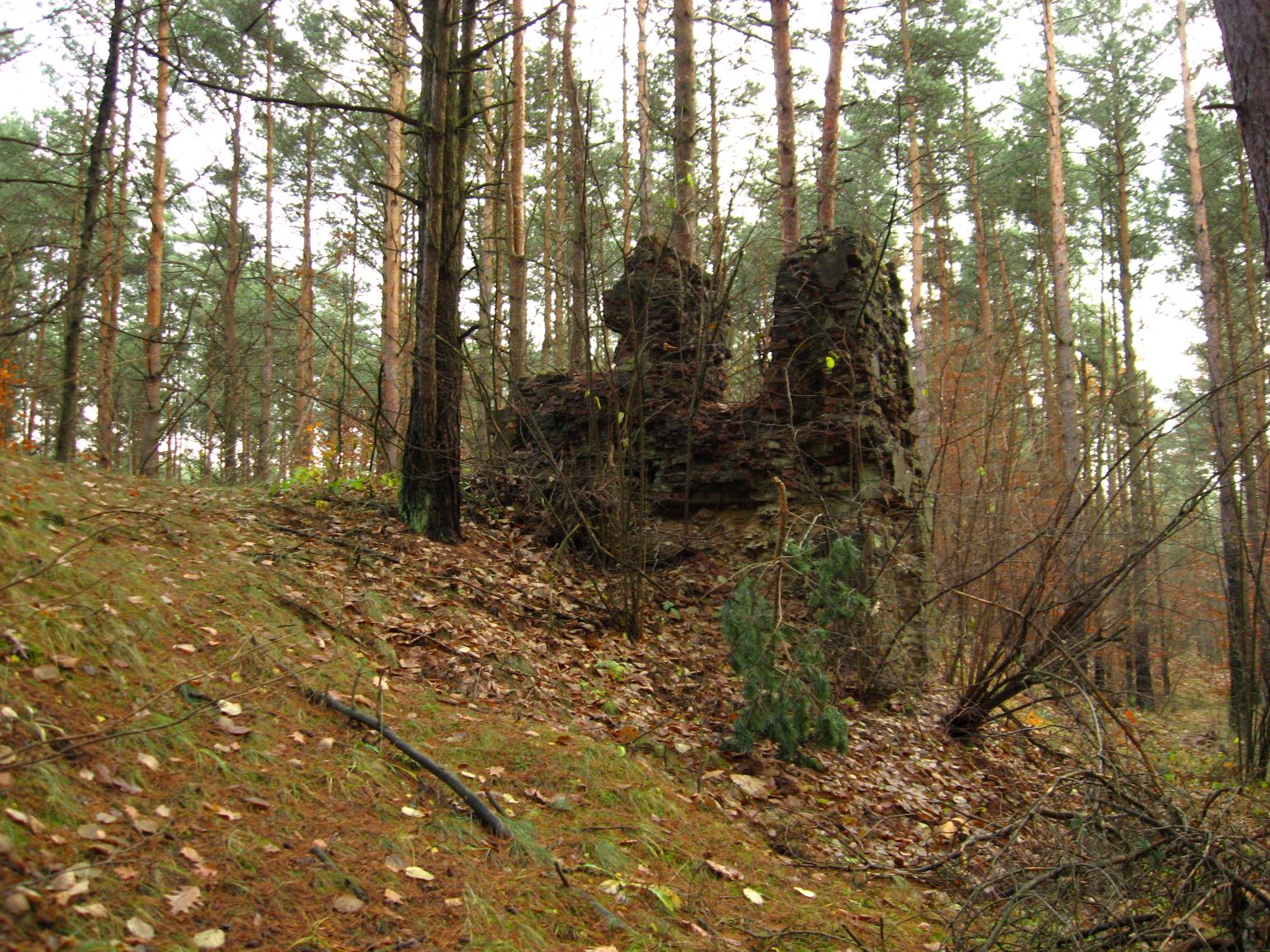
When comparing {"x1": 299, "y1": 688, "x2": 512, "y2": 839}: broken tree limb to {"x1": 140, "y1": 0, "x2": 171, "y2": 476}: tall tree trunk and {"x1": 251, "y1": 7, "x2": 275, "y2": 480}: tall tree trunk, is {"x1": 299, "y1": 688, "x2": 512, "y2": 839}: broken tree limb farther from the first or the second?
{"x1": 251, "y1": 7, "x2": 275, "y2": 480}: tall tree trunk

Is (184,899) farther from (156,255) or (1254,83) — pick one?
(156,255)

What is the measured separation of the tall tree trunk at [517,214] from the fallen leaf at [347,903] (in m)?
8.43

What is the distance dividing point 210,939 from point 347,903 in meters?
0.52

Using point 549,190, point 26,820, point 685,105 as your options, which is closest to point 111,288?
point 549,190

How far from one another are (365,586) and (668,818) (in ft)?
9.93

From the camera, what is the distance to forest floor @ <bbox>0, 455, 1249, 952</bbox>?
296 cm

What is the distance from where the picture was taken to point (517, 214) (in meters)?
14.4

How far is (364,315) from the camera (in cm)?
2759

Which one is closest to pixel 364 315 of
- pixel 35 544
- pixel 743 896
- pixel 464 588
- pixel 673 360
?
pixel 673 360

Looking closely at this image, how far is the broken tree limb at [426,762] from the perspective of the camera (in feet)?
12.9

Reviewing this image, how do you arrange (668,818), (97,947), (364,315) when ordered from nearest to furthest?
(97,947), (668,818), (364,315)

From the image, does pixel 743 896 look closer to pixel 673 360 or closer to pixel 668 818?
pixel 668 818

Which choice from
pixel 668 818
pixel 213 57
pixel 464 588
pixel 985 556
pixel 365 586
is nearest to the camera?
pixel 668 818

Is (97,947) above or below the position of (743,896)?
above
